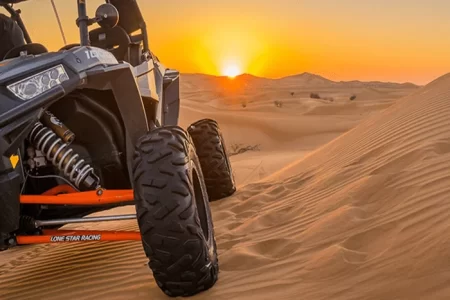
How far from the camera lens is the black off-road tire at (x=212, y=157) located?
6.93m

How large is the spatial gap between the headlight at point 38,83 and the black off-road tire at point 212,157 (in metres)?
3.48

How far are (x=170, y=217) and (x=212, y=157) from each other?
3636 mm

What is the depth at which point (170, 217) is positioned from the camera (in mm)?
3357

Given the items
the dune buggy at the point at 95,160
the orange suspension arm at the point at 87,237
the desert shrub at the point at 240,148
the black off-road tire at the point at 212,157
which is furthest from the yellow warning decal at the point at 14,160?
the desert shrub at the point at 240,148

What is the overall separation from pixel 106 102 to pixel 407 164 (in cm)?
242

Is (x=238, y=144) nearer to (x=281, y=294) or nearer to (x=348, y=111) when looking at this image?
(x=348, y=111)

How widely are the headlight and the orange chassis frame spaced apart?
0.69 metres

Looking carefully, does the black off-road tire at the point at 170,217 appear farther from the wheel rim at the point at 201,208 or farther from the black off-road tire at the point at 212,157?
the black off-road tire at the point at 212,157

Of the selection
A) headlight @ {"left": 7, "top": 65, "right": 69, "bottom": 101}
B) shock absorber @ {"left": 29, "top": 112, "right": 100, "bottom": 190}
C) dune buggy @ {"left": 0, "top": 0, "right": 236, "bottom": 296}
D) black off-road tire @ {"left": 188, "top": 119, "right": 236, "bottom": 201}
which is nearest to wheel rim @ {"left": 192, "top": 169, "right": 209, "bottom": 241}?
dune buggy @ {"left": 0, "top": 0, "right": 236, "bottom": 296}

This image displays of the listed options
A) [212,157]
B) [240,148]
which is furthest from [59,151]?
[240,148]

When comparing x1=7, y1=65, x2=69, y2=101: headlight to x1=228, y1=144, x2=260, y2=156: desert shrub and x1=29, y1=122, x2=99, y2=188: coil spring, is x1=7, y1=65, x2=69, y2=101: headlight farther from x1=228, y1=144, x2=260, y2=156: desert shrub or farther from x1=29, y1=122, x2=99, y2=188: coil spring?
x1=228, y1=144, x2=260, y2=156: desert shrub

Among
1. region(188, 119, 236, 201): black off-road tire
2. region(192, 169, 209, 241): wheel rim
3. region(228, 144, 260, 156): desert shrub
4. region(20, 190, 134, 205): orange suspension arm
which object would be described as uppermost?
region(20, 190, 134, 205): orange suspension arm

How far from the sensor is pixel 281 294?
3.36 m

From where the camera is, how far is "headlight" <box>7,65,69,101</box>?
10.7ft
